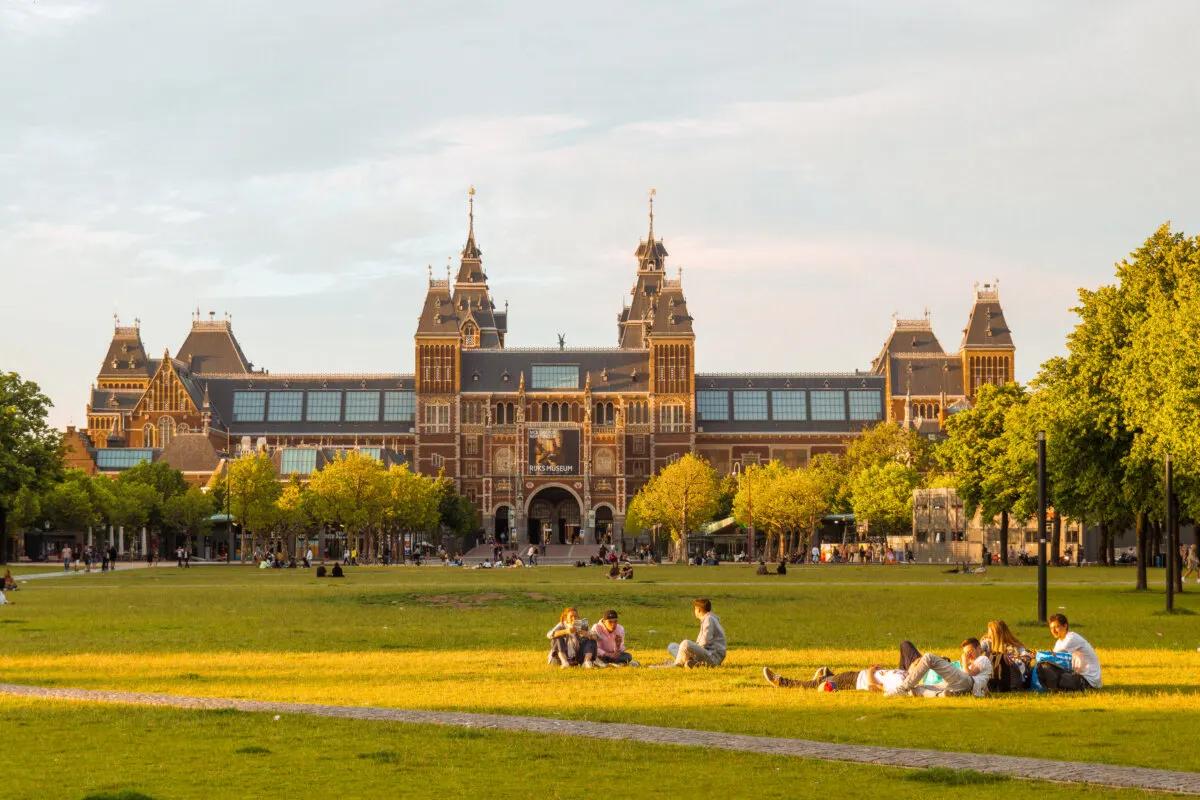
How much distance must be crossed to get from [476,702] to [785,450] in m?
174

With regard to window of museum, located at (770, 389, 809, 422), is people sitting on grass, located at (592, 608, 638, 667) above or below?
below

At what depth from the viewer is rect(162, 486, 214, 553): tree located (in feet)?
439

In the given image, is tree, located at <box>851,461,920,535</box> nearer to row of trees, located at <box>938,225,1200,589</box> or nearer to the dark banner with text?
the dark banner with text

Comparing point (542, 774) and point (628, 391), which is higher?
point (628, 391)

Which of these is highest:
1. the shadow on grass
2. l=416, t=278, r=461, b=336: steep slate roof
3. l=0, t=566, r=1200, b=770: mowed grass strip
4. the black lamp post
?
l=416, t=278, r=461, b=336: steep slate roof

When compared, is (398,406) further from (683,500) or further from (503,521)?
(683,500)

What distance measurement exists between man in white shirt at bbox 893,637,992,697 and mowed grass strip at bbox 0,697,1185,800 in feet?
19.3

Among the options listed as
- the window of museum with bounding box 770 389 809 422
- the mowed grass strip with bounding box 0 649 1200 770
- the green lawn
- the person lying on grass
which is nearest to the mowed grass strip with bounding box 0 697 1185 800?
the green lawn

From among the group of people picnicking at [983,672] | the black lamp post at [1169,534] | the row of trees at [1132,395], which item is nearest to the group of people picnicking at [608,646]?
the group of people picnicking at [983,672]

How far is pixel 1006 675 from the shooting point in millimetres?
23672

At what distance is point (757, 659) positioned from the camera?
2938cm

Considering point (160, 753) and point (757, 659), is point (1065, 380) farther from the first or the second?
point (160, 753)

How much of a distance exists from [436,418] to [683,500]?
199 feet

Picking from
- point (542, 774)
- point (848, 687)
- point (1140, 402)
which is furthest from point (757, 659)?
point (1140, 402)
